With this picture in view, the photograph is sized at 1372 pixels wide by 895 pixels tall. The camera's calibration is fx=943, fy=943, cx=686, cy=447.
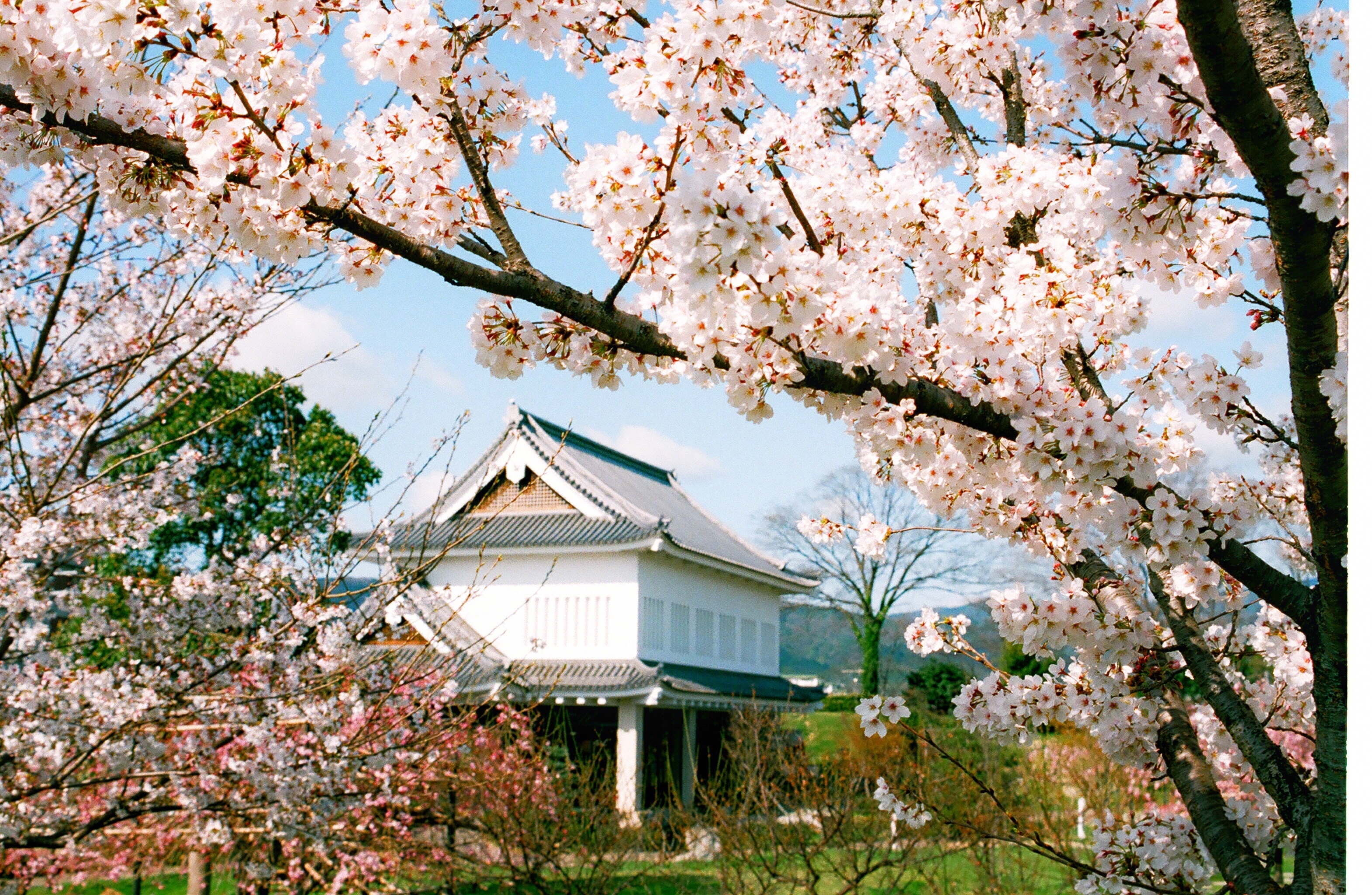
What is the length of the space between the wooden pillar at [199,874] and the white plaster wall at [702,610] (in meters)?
9.01

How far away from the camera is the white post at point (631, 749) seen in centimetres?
1337

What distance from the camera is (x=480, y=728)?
6.93m

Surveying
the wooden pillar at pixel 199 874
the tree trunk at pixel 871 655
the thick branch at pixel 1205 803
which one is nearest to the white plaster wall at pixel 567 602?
the wooden pillar at pixel 199 874

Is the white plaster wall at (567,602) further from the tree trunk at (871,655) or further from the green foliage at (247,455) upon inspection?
the tree trunk at (871,655)

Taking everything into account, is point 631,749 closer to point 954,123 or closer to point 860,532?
point 860,532

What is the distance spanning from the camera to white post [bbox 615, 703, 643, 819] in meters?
13.4

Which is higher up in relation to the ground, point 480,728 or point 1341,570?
point 1341,570

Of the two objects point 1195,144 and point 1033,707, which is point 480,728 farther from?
point 1195,144

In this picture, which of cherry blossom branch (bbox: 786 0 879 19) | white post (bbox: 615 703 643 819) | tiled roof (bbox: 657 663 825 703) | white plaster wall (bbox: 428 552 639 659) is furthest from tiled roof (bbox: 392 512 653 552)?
cherry blossom branch (bbox: 786 0 879 19)

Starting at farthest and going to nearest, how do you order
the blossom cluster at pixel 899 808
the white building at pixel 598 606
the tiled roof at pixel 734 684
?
the tiled roof at pixel 734 684 < the white building at pixel 598 606 < the blossom cluster at pixel 899 808

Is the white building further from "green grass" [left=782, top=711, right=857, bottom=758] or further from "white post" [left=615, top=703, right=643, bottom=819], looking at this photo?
"green grass" [left=782, top=711, right=857, bottom=758]

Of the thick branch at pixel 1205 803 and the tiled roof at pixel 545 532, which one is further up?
the tiled roof at pixel 545 532
